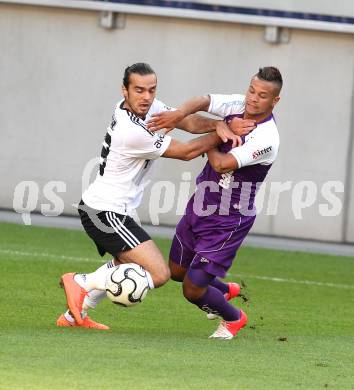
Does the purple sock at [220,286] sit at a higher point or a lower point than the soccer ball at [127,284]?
lower

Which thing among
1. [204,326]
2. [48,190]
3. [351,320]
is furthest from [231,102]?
[48,190]

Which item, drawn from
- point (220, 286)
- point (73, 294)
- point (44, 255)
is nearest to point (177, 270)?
point (220, 286)

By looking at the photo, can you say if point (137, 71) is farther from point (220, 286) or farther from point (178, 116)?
point (220, 286)

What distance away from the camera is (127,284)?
383 inches

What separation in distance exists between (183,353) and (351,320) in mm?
3583

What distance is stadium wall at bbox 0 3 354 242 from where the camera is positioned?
61.1ft

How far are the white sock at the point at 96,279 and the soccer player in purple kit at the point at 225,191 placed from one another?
0.69 metres

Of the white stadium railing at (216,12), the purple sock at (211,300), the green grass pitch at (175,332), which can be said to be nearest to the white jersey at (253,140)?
the purple sock at (211,300)

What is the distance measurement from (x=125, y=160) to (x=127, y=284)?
94 centimetres

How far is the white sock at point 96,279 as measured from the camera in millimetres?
9953

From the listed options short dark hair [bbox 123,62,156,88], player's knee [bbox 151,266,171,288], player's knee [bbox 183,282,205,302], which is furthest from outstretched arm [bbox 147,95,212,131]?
player's knee [bbox 183,282,205,302]

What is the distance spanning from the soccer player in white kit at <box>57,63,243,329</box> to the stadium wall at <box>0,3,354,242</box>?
335 inches

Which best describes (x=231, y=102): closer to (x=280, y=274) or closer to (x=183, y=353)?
(x=183, y=353)

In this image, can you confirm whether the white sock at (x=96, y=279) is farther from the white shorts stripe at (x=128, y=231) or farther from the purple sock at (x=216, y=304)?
the purple sock at (x=216, y=304)
